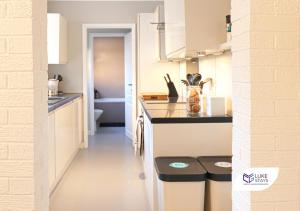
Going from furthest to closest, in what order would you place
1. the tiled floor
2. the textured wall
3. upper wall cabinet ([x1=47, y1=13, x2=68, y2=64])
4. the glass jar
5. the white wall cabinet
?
the textured wall, upper wall cabinet ([x1=47, y1=13, x2=68, y2=64]), the white wall cabinet, the tiled floor, the glass jar

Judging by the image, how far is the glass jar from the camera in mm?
3123

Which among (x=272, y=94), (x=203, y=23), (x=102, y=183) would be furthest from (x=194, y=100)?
(x=102, y=183)

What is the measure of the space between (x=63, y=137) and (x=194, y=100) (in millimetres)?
2092

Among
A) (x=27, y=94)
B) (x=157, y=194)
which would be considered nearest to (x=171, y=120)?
(x=157, y=194)

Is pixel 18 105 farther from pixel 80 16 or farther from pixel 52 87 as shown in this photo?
pixel 80 16

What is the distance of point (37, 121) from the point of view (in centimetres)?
163

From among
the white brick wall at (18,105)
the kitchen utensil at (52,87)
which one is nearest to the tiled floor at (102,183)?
the kitchen utensil at (52,87)

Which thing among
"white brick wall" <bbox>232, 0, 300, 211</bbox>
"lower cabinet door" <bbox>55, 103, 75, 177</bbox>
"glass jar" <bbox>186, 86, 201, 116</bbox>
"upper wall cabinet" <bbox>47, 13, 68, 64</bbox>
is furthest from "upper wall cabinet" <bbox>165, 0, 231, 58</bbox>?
"upper wall cabinet" <bbox>47, 13, 68, 64</bbox>

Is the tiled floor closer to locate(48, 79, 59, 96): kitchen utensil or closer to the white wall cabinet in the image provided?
the white wall cabinet

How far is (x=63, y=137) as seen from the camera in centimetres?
462

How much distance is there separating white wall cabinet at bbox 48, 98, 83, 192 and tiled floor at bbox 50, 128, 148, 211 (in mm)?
148

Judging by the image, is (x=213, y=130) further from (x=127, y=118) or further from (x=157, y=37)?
(x=127, y=118)

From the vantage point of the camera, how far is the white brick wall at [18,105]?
5.06ft

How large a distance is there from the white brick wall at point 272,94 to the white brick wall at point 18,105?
0.90 meters
